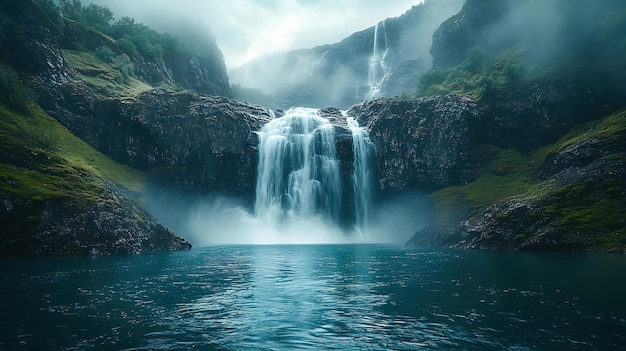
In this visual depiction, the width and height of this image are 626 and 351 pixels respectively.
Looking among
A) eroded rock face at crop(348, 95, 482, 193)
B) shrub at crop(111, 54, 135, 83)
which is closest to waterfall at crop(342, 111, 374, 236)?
eroded rock face at crop(348, 95, 482, 193)

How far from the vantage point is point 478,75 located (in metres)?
110

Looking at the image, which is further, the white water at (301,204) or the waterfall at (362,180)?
the waterfall at (362,180)

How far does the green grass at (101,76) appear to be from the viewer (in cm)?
9381

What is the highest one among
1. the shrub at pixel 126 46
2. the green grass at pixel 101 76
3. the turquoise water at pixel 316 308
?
the shrub at pixel 126 46

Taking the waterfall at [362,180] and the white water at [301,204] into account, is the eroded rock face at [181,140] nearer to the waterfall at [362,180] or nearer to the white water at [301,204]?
the white water at [301,204]

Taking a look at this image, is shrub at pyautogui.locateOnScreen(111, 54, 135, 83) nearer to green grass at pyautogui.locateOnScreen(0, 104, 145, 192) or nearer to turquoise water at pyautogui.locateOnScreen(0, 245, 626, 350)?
green grass at pyautogui.locateOnScreen(0, 104, 145, 192)

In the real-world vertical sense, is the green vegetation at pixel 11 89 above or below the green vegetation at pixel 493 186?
above

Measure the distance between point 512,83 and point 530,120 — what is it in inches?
439

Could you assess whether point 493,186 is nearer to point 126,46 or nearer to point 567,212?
point 567,212

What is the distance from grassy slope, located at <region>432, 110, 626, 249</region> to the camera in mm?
49062

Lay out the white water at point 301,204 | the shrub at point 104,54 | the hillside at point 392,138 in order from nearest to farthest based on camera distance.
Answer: the hillside at point 392,138 < the white water at point 301,204 < the shrub at point 104,54

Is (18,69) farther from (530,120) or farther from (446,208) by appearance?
(530,120)

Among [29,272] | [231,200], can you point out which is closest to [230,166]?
[231,200]

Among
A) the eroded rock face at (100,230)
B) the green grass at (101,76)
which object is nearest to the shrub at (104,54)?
the green grass at (101,76)
